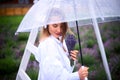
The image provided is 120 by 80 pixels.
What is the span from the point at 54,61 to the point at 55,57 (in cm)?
2

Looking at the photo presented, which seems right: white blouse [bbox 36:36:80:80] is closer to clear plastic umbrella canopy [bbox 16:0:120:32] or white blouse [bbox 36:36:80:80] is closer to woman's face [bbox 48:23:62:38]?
woman's face [bbox 48:23:62:38]

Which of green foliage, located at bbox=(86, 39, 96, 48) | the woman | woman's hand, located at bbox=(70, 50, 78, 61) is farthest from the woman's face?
green foliage, located at bbox=(86, 39, 96, 48)

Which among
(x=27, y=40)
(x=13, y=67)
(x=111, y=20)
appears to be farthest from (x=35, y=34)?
(x=111, y=20)

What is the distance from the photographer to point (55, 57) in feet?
4.66

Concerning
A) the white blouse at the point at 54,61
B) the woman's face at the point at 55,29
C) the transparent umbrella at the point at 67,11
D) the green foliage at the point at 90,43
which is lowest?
the green foliage at the point at 90,43

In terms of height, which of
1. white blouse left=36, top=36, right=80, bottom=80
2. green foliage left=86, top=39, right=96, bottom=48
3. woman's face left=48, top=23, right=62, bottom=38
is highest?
woman's face left=48, top=23, right=62, bottom=38

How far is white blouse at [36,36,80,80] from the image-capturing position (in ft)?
4.58

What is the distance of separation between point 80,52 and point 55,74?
0.30 meters

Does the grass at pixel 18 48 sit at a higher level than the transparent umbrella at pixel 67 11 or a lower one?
lower

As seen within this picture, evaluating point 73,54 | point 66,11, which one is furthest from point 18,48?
point 66,11

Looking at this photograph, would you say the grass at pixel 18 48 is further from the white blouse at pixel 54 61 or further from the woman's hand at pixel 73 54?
the white blouse at pixel 54 61

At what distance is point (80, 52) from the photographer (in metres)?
1.65

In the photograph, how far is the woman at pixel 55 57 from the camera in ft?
4.59

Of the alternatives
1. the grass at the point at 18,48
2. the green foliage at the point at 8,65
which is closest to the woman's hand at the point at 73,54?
the grass at the point at 18,48
